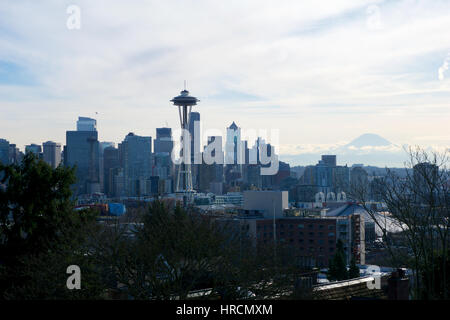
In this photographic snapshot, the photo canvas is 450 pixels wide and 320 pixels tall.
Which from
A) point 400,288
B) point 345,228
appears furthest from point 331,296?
point 345,228

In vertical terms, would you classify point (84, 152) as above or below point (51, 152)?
above

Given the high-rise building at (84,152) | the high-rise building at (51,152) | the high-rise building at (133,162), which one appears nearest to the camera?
the high-rise building at (51,152)

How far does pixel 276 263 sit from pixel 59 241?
6850 mm

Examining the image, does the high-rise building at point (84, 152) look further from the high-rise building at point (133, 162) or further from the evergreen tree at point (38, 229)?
the evergreen tree at point (38, 229)

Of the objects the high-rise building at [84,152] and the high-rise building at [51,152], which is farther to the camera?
the high-rise building at [84,152]

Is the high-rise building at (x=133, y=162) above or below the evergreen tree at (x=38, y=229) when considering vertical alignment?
above

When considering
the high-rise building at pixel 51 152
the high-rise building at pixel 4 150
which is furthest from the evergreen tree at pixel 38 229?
the high-rise building at pixel 51 152

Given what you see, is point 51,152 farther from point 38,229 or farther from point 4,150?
point 38,229

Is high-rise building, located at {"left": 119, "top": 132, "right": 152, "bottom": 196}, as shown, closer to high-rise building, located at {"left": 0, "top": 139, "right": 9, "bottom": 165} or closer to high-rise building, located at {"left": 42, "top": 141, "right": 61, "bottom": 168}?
high-rise building, located at {"left": 42, "top": 141, "right": 61, "bottom": 168}

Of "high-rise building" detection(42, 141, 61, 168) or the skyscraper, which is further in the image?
the skyscraper

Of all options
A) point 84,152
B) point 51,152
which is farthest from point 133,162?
point 51,152

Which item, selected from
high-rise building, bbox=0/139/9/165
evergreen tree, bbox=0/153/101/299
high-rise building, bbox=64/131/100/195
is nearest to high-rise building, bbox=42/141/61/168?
high-rise building, bbox=64/131/100/195

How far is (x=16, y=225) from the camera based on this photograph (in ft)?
52.3

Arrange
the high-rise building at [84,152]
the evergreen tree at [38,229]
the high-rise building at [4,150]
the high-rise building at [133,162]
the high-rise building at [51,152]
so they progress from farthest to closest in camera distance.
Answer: the high-rise building at [133,162] → the high-rise building at [84,152] → the high-rise building at [51,152] → the high-rise building at [4,150] → the evergreen tree at [38,229]
